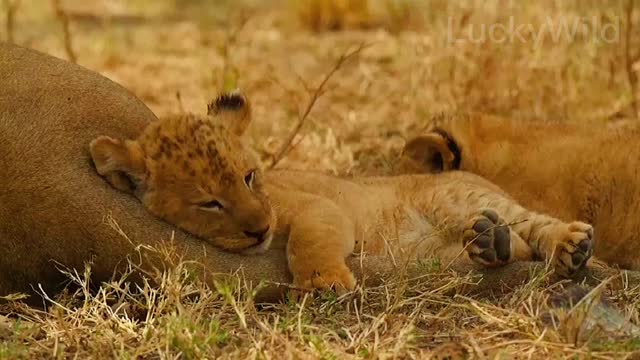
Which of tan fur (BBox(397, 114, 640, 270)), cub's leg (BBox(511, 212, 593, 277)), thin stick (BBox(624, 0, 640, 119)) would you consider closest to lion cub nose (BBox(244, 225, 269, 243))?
cub's leg (BBox(511, 212, 593, 277))

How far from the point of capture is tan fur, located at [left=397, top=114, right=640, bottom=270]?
14.1ft

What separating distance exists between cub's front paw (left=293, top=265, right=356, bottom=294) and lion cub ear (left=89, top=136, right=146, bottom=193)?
541 mm

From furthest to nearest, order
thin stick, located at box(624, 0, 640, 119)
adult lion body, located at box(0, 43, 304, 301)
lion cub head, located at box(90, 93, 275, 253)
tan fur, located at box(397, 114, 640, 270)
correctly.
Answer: thin stick, located at box(624, 0, 640, 119) → tan fur, located at box(397, 114, 640, 270) → lion cub head, located at box(90, 93, 275, 253) → adult lion body, located at box(0, 43, 304, 301)

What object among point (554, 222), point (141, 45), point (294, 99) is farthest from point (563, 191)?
point (141, 45)

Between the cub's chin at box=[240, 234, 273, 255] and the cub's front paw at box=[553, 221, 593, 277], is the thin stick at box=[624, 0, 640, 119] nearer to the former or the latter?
the cub's front paw at box=[553, 221, 593, 277]

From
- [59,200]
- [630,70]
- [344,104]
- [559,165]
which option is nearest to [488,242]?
[559,165]

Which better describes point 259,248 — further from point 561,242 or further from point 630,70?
point 630,70

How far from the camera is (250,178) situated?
374cm

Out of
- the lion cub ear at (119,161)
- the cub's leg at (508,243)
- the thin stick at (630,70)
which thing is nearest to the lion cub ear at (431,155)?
the cub's leg at (508,243)

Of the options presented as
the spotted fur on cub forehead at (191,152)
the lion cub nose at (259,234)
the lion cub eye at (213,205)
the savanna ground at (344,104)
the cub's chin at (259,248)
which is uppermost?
the spotted fur on cub forehead at (191,152)

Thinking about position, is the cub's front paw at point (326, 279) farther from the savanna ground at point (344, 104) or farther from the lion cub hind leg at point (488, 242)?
the lion cub hind leg at point (488, 242)

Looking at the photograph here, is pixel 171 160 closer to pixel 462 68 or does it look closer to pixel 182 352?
pixel 182 352

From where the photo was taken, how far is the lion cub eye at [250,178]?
370 centimetres

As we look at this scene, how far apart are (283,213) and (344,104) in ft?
10.2
